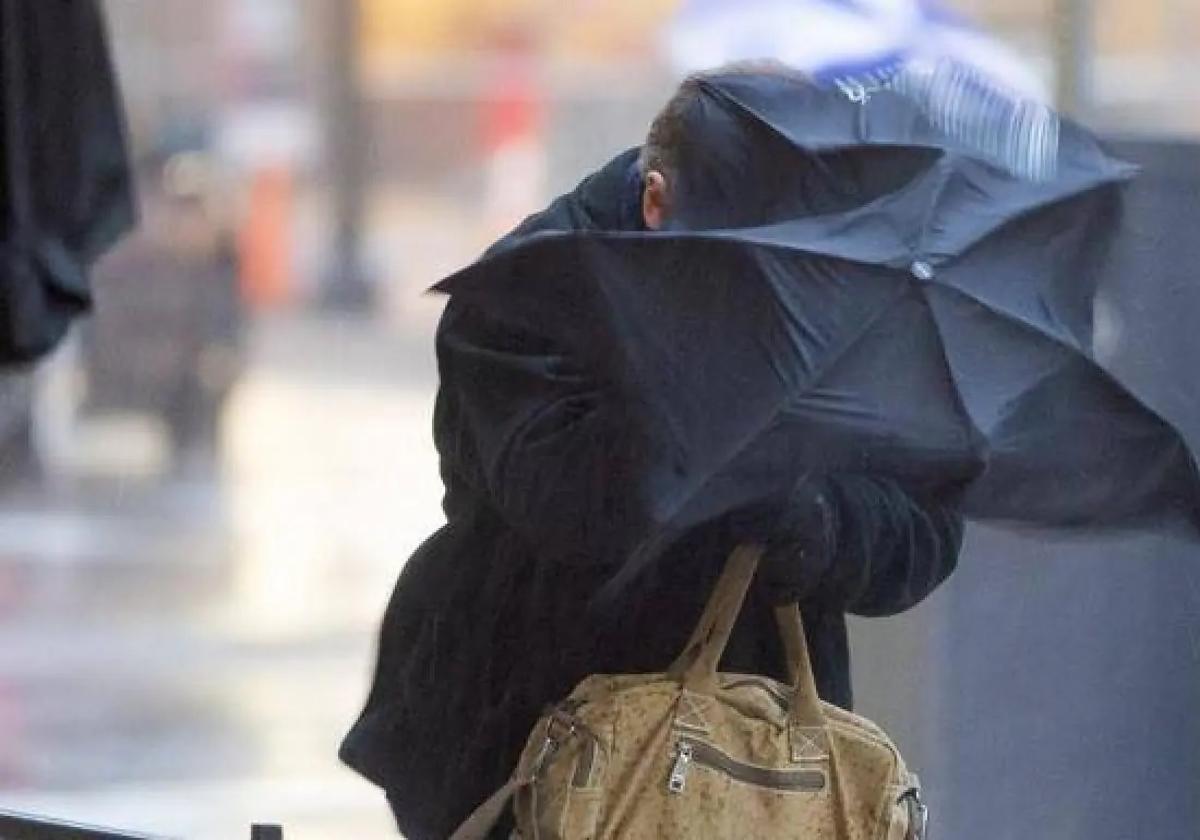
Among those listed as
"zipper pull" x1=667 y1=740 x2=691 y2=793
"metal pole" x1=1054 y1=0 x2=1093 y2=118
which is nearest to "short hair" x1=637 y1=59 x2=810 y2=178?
"zipper pull" x1=667 y1=740 x2=691 y2=793

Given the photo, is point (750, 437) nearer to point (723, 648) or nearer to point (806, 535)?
point (806, 535)

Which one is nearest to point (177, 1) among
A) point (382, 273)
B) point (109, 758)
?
point (382, 273)

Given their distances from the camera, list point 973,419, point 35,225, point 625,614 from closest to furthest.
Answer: point 973,419 < point 625,614 < point 35,225

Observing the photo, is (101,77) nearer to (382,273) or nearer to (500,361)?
(500,361)

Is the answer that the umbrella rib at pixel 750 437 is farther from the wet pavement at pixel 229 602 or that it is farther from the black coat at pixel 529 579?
the wet pavement at pixel 229 602

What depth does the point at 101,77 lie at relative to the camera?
3.54 metres

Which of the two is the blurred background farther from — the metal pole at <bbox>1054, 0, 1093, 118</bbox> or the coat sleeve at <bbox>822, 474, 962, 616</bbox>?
the coat sleeve at <bbox>822, 474, 962, 616</bbox>

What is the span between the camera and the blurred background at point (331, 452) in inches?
134

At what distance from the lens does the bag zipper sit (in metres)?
2.25

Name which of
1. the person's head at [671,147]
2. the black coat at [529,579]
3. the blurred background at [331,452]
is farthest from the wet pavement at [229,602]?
the person's head at [671,147]

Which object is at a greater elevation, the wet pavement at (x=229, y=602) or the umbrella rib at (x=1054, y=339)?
the umbrella rib at (x=1054, y=339)

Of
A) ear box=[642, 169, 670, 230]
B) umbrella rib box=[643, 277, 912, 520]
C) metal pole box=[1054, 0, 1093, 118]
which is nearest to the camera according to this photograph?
umbrella rib box=[643, 277, 912, 520]

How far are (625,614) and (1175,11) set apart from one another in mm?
1960

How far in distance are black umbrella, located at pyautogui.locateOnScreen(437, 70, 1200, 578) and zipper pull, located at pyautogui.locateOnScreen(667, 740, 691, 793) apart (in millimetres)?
209
